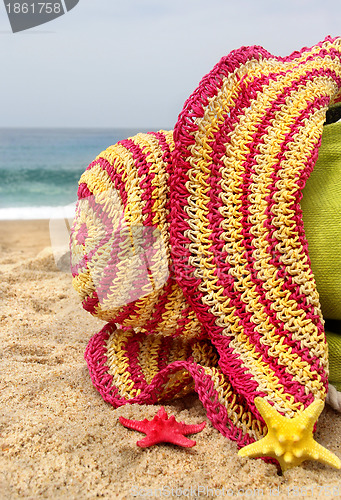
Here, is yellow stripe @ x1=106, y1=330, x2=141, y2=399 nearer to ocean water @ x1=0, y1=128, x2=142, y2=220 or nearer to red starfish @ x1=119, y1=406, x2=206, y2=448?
red starfish @ x1=119, y1=406, x2=206, y2=448

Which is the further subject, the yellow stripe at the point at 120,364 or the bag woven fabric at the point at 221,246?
the yellow stripe at the point at 120,364

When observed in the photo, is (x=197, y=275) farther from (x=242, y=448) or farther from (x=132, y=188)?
(x=242, y=448)

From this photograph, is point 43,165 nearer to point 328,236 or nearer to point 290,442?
point 328,236

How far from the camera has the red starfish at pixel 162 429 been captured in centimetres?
88

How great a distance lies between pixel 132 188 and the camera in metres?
0.97

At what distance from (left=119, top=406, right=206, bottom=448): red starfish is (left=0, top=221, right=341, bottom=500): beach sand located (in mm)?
16

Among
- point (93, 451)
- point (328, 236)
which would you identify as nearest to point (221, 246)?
point (328, 236)

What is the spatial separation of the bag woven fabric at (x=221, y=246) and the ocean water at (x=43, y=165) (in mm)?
4010

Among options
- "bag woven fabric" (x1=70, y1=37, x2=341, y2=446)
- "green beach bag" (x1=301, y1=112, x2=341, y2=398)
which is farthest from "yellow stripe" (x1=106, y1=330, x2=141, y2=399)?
"green beach bag" (x1=301, y1=112, x2=341, y2=398)

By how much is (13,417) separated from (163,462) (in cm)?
33

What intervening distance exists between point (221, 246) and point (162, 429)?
0.38 meters

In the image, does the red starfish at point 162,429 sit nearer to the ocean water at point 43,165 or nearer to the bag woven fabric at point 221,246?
the bag woven fabric at point 221,246

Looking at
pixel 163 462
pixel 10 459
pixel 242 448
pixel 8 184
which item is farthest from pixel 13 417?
pixel 8 184

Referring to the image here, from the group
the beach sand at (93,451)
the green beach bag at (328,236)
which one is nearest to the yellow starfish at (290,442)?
the beach sand at (93,451)
